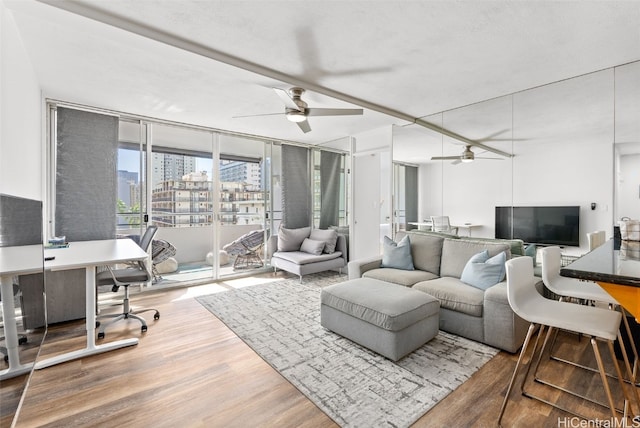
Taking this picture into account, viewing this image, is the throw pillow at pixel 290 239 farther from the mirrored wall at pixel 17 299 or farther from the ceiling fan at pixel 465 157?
the mirrored wall at pixel 17 299

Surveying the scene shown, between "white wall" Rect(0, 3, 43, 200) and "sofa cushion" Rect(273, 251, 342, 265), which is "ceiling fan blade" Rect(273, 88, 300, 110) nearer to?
"white wall" Rect(0, 3, 43, 200)

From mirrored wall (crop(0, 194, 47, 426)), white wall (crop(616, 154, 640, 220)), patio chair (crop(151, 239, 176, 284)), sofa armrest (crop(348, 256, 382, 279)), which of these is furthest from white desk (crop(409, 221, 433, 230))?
mirrored wall (crop(0, 194, 47, 426))

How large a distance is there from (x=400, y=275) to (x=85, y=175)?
13.4 ft

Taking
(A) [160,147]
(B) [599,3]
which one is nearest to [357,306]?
(B) [599,3]

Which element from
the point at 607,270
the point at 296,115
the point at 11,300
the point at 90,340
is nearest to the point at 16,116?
the point at 11,300

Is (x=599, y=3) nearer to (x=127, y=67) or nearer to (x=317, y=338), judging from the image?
(x=317, y=338)

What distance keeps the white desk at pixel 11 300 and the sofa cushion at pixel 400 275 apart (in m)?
2.84

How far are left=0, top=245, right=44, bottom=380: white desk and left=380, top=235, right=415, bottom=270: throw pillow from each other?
319cm

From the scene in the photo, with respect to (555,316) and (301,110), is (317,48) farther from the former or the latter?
(555,316)

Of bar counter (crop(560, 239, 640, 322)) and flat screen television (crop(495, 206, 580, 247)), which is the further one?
flat screen television (crop(495, 206, 580, 247))

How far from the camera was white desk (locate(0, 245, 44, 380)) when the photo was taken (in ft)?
3.62

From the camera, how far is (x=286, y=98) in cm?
297

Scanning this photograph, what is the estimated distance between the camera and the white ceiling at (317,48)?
191 cm

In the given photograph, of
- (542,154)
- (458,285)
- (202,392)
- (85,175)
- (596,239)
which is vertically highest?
(542,154)
